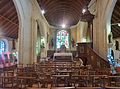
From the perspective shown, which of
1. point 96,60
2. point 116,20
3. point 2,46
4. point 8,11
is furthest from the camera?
point 2,46

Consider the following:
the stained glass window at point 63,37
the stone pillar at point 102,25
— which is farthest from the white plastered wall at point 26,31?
the stained glass window at point 63,37

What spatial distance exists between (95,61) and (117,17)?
18.5ft

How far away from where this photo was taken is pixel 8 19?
15.0 meters

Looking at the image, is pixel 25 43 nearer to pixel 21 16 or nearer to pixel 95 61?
pixel 21 16

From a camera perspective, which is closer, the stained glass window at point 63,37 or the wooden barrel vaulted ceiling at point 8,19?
the wooden barrel vaulted ceiling at point 8,19

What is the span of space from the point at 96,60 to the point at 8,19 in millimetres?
8093

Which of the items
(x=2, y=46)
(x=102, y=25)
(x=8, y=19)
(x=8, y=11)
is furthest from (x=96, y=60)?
(x=2, y=46)

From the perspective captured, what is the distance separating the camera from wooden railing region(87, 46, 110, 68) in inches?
385

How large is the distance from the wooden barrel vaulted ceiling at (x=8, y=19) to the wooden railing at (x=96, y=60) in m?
6.00

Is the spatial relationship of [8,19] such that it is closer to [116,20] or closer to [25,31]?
[25,31]

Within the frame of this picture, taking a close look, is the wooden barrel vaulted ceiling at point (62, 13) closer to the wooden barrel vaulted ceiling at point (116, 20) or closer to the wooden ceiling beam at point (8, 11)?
the wooden barrel vaulted ceiling at point (116, 20)

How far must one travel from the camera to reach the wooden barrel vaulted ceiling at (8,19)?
1245 centimetres

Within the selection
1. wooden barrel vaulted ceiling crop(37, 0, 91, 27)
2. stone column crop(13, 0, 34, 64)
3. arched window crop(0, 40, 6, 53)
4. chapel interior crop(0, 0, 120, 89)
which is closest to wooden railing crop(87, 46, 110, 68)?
chapel interior crop(0, 0, 120, 89)

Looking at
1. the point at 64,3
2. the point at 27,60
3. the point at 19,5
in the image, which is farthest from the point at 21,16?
the point at 64,3
